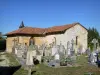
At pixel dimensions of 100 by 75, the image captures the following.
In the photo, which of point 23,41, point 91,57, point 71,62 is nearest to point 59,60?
point 71,62

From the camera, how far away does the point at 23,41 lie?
36.2 m

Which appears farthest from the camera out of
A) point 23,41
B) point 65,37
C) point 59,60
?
point 23,41

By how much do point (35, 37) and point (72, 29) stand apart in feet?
27.1

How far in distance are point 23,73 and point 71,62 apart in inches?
240

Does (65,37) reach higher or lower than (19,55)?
higher

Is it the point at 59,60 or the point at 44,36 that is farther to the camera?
the point at 44,36

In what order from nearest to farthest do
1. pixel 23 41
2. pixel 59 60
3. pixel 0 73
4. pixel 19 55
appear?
pixel 0 73, pixel 59 60, pixel 19 55, pixel 23 41

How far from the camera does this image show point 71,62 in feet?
59.6

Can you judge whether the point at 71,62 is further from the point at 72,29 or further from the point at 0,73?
the point at 72,29

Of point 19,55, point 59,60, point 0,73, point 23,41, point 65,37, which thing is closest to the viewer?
point 0,73

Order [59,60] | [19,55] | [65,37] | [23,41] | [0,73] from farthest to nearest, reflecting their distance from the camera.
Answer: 1. [23,41]
2. [65,37]
3. [19,55]
4. [59,60]
5. [0,73]

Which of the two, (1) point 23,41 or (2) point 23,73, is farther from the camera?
(1) point 23,41

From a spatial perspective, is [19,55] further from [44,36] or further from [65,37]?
[44,36]

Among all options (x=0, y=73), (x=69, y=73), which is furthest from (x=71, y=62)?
(x=0, y=73)
